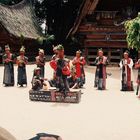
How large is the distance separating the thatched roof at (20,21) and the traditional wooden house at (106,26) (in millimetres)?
5709

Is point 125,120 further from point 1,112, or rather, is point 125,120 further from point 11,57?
point 11,57

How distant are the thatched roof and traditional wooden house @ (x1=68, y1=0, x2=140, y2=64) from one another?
5.71 metres

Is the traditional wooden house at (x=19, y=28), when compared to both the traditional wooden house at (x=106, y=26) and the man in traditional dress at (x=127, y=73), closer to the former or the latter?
the traditional wooden house at (x=106, y=26)

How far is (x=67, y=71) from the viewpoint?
1141cm

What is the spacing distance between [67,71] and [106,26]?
41.7 ft

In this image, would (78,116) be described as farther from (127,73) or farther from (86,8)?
(86,8)

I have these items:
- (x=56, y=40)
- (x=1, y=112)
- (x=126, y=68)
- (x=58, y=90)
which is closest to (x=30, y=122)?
(x=1, y=112)

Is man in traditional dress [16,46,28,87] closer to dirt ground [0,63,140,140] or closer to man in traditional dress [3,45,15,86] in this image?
man in traditional dress [3,45,15,86]

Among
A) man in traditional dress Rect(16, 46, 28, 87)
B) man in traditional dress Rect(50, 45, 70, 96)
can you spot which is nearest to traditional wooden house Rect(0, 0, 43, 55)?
man in traditional dress Rect(16, 46, 28, 87)

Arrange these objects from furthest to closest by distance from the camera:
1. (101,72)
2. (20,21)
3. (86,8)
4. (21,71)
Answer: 1. (20,21)
2. (86,8)
3. (21,71)
4. (101,72)

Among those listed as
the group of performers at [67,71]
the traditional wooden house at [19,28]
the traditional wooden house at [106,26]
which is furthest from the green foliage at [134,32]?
the traditional wooden house at [19,28]

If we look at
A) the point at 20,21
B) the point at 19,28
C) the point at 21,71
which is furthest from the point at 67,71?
the point at 20,21

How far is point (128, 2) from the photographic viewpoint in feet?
78.7

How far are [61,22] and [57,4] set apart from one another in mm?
1813
